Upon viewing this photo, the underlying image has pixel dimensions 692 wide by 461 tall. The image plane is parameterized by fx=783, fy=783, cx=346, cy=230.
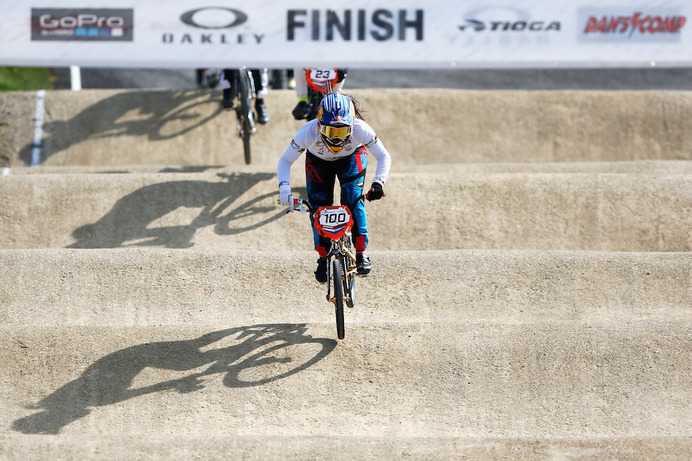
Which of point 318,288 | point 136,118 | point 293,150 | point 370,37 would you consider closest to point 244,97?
point 370,37

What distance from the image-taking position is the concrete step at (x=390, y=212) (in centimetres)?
1159

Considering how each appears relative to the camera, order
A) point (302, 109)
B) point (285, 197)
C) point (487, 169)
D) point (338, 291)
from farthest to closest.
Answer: point (487, 169), point (302, 109), point (285, 197), point (338, 291)

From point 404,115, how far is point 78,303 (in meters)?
8.45

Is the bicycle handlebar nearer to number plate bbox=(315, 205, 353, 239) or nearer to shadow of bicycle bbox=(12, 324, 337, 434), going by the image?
number plate bbox=(315, 205, 353, 239)

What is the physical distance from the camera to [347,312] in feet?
31.6

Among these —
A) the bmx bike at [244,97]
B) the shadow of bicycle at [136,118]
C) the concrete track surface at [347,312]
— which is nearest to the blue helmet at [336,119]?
the concrete track surface at [347,312]

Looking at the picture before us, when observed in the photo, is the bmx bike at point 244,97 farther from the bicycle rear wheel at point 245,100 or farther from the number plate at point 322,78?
the number plate at point 322,78

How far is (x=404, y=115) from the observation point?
16062mm

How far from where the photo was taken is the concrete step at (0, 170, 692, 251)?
11.6 meters

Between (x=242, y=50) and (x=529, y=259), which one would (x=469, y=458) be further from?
(x=242, y=50)

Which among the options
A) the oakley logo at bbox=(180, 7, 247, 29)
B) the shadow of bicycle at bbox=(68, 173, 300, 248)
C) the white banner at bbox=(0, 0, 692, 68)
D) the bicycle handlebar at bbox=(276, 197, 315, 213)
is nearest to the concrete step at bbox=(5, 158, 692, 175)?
the shadow of bicycle at bbox=(68, 173, 300, 248)

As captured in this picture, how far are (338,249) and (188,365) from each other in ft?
6.63

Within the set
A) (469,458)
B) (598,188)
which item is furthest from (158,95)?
(469,458)

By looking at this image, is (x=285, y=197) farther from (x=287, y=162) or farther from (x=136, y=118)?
(x=136, y=118)
